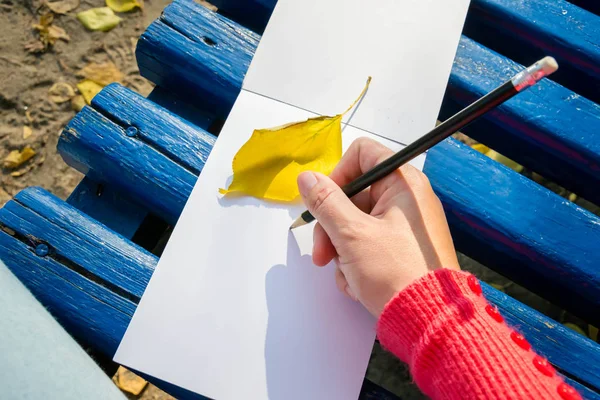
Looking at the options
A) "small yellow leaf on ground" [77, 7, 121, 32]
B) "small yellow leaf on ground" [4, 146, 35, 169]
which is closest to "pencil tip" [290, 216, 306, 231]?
"small yellow leaf on ground" [4, 146, 35, 169]

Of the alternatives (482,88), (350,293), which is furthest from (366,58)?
(350,293)

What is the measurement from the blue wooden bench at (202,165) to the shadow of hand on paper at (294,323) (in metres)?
0.11

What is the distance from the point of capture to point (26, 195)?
0.81 meters

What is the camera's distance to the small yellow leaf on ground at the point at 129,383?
1.14 meters

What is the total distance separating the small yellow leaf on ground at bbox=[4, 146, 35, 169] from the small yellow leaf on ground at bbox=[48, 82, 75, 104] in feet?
0.55

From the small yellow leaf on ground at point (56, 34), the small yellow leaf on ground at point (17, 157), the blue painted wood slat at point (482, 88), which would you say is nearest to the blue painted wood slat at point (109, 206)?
the blue painted wood slat at point (482, 88)

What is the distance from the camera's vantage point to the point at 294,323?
759 millimetres

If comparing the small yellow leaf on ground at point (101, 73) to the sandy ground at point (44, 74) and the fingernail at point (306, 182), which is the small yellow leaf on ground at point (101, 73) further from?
the fingernail at point (306, 182)

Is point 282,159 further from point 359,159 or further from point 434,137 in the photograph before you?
point 434,137

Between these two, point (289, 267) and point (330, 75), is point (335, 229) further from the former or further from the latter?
point (330, 75)

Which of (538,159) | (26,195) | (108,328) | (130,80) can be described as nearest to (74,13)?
(130,80)

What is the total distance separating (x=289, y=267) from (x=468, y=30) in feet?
2.18

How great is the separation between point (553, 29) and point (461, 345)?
2.23 feet

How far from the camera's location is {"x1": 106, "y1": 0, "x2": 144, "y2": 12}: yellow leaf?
1.49m
